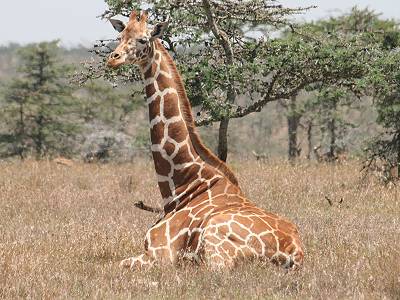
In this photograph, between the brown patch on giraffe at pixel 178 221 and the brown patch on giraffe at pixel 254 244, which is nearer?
the brown patch on giraffe at pixel 254 244

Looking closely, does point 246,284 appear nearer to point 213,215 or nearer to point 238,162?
point 213,215

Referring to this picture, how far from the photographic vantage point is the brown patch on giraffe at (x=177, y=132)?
7906 mm

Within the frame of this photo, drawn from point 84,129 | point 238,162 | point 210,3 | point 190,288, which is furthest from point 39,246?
point 84,129

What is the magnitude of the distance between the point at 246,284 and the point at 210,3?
6683mm

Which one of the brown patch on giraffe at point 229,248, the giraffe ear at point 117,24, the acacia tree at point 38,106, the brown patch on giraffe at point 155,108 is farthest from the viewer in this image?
the acacia tree at point 38,106

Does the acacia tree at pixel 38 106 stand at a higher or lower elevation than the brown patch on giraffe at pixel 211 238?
lower

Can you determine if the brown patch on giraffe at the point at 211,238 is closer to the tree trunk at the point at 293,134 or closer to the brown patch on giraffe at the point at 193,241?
the brown patch on giraffe at the point at 193,241

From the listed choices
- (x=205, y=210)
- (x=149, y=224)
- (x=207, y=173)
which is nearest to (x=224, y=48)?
(x=149, y=224)

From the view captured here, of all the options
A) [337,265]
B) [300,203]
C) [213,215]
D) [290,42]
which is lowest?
[300,203]

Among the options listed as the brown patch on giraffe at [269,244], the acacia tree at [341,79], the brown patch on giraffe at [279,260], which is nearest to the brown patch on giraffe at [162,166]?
the brown patch on giraffe at [269,244]

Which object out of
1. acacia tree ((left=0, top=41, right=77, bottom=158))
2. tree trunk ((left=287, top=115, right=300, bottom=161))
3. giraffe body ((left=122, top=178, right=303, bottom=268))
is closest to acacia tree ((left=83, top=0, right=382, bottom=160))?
giraffe body ((left=122, top=178, right=303, bottom=268))

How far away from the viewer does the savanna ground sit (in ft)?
19.6

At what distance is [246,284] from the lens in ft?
19.9

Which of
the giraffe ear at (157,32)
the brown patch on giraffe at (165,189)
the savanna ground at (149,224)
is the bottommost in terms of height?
the savanna ground at (149,224)
